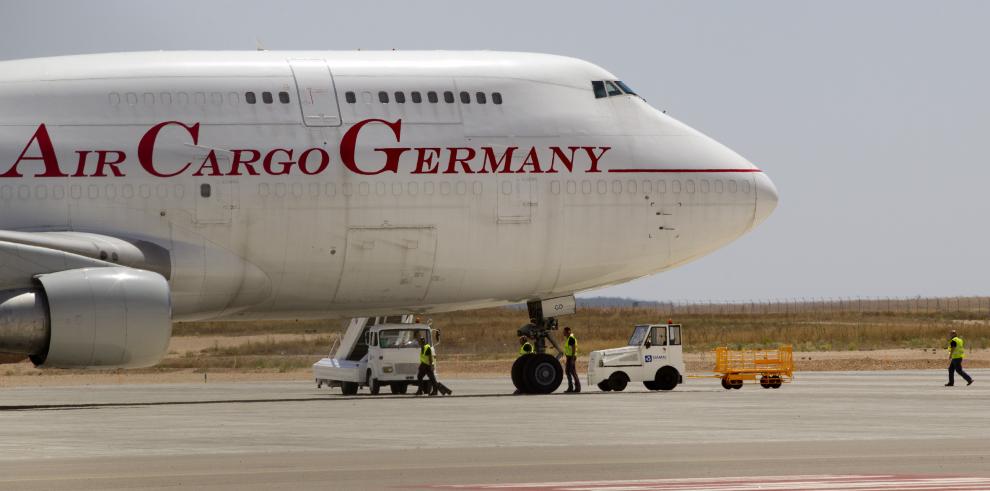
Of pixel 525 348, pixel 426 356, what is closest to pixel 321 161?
pixel 426 356

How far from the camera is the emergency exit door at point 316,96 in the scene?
3147cm

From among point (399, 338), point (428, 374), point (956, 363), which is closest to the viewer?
point (428, 374)

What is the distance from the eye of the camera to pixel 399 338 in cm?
4122

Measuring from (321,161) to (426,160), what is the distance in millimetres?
2157

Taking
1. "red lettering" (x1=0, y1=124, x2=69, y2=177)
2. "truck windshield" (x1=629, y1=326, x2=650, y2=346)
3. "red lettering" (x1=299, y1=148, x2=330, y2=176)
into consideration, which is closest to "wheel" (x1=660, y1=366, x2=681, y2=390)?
"truck windshield" (x1=629, y1=326, x2=650, y2=346)

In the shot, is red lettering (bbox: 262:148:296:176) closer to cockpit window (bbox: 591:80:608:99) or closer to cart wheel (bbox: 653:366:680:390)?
cockpit window (bbox: 591:80:608:99)

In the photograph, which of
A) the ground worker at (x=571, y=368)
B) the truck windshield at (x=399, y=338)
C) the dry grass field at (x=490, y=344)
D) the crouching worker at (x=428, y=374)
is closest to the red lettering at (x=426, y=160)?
the crouching worker at (x=428, y=374)

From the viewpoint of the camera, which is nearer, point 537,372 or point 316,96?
point 316,96

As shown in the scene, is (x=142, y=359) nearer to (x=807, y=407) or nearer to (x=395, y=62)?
(x=395, y=62)

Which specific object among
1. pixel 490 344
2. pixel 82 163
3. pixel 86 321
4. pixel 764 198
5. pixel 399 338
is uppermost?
pixel 82 163

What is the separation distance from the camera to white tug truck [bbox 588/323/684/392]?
4025 centimetres

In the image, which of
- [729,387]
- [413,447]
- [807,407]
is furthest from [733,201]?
[413,447]

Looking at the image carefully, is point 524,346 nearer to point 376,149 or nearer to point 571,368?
point 571,368

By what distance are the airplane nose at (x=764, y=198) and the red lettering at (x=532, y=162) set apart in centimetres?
487
